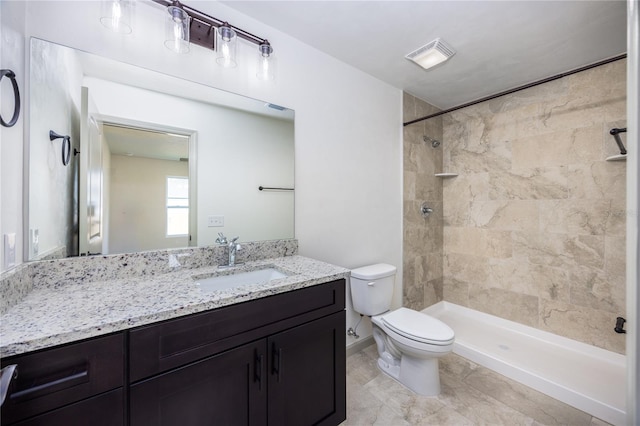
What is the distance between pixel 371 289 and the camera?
1995 mm

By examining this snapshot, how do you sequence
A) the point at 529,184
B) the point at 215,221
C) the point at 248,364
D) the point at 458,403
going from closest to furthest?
1. the point at 248,364
2. the point at 215,221
3. the point at 458,403
4. the point at 529,184

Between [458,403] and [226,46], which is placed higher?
[226,46]

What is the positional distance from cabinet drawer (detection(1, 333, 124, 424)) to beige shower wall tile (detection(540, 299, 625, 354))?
10.2ft

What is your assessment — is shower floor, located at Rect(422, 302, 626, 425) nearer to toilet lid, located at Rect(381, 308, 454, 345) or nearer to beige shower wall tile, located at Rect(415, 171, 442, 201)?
toilet lid, located at Rect(381, 308, 454, 345)

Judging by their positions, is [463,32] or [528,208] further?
[528,208]

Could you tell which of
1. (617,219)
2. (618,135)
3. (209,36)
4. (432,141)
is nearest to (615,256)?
(617,219)

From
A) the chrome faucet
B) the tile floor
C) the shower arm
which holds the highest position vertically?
the shower arm

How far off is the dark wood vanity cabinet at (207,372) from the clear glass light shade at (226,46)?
53.6 inches

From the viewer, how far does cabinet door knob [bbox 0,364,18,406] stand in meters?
0.57

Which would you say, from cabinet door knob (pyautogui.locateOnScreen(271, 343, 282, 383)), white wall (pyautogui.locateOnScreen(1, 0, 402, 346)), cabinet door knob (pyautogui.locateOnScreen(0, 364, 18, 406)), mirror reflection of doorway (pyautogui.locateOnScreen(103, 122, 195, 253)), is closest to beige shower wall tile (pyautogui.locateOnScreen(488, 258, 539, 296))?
white wall (pyautogui.locateOnScreen(1, 0, 402, 346))

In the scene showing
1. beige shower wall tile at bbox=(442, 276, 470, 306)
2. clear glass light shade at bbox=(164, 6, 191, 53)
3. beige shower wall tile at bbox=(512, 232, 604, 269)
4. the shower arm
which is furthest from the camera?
beige shower wall tile at bbox=(442, 276, 470, 306)

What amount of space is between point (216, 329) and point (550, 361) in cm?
256

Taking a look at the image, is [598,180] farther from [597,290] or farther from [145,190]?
[145,190]

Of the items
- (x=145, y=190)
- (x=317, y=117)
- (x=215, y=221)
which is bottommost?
(x=215, y=221)
